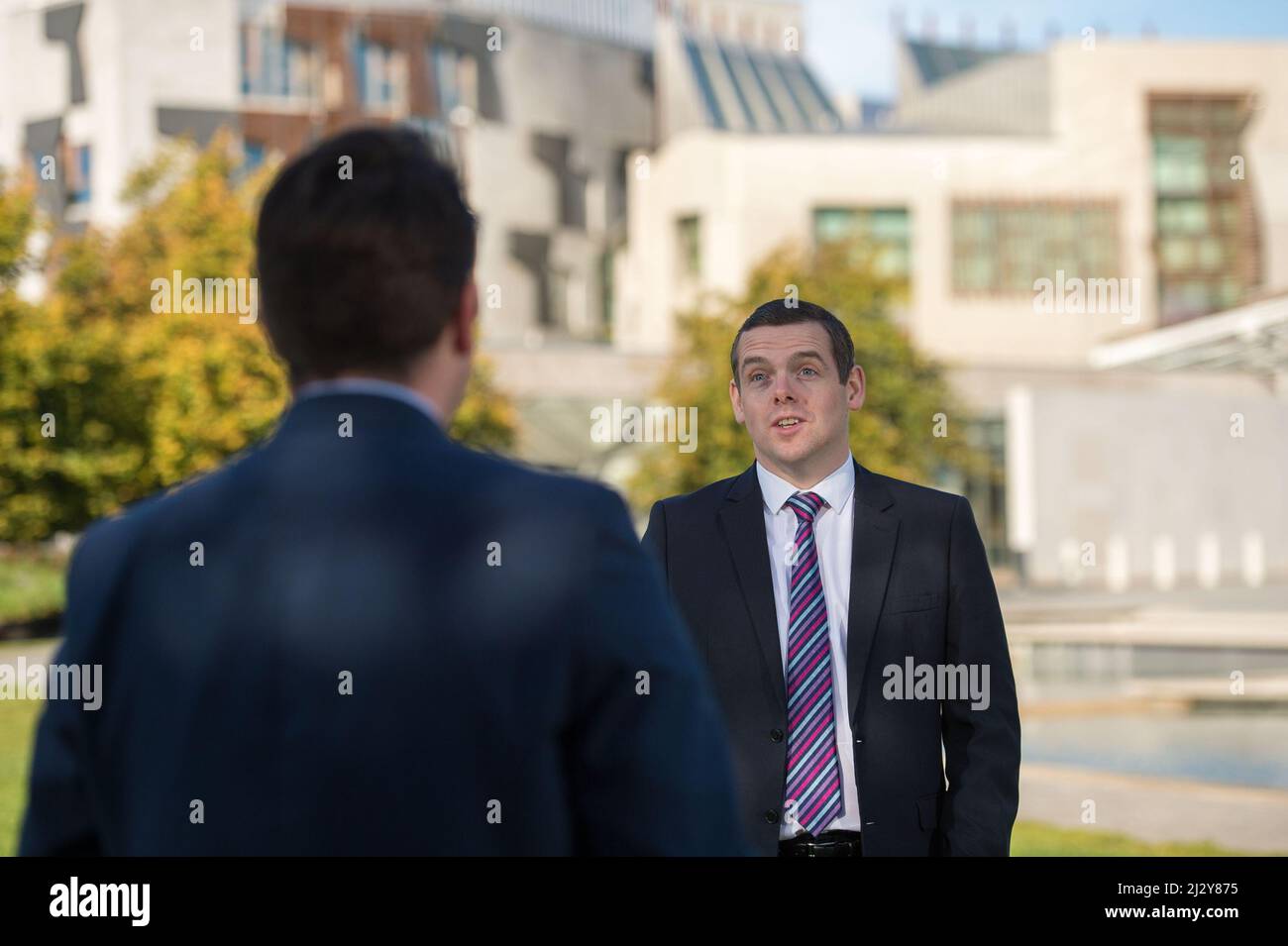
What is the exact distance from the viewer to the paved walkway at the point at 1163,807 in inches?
362

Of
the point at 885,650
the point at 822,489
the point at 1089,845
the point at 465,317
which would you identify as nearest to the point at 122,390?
the point at 1089,845

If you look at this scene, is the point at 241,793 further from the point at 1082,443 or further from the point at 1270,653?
the point at 1082,443

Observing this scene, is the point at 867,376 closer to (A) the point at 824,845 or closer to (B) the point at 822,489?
(B) the point at 822,489

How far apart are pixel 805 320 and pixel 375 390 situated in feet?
7.06

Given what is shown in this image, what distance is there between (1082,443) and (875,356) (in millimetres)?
10186

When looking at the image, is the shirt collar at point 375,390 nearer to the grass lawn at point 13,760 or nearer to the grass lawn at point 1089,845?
the grass lawn at point 13,760

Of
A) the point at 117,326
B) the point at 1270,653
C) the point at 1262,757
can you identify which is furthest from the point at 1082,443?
the point at 1262,757

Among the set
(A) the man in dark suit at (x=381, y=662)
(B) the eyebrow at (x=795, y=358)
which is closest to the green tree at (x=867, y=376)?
(B) the eyebrow at (x=795, y=358)

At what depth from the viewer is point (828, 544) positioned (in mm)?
3652

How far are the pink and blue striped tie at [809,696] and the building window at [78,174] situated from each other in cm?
4982

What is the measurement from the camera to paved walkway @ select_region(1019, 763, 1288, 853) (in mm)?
9188

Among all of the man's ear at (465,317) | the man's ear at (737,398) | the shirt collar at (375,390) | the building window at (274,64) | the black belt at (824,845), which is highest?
the building window at (274,64)

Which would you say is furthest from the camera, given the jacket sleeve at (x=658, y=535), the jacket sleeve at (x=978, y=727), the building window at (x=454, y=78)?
the building window at (x=454, y=78)

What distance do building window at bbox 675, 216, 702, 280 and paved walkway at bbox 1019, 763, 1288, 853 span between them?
38.6 meters
